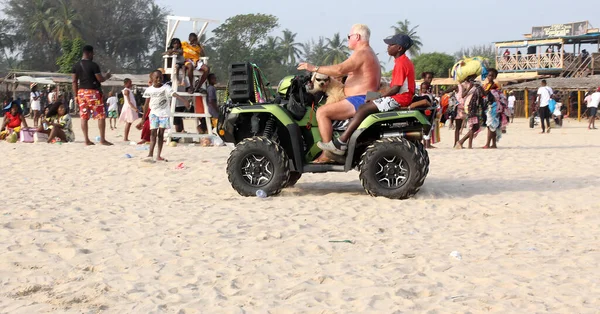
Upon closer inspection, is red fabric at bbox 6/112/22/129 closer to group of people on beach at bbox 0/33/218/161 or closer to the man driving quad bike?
group of people on beach at bbox 0/33/218/161

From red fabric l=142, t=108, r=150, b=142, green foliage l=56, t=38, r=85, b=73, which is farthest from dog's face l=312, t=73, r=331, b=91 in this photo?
green foliage l=56, t=38, r=85, b=73

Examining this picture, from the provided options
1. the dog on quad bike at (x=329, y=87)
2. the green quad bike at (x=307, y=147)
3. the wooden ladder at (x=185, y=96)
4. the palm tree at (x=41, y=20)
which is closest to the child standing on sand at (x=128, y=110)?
the wooden ladder at (x=185, y=96)

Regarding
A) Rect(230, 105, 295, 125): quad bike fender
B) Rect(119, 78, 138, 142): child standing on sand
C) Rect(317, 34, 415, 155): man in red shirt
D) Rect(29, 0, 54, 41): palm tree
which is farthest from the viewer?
Rect(29, 0, 54, 41): palm tree

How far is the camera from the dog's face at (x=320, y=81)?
8375 millimetres

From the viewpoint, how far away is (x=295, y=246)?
5828mm

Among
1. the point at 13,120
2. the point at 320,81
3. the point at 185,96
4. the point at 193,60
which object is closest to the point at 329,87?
the point at 320,81

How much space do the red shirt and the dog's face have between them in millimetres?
705

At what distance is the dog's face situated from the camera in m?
8.38

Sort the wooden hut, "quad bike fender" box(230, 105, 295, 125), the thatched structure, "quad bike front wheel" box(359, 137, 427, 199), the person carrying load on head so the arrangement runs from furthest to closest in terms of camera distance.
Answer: the wooden hut < the thatched structure < the person carrying load on head < "quad bike fender" box(230, 105, 295, 125) < "quad bike front wheel" box(359, 137, 427, 199)

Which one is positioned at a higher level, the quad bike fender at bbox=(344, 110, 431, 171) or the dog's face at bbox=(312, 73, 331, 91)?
the dog's face at bbox=(312, 73, 331, 91)

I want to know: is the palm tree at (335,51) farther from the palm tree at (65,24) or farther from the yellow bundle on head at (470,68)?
the yellow bundle on head at (470,68)

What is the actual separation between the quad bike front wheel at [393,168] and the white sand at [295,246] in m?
0.16

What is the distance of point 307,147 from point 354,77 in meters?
0.92

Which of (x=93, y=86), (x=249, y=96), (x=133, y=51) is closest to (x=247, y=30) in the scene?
(x=133, y=51)
